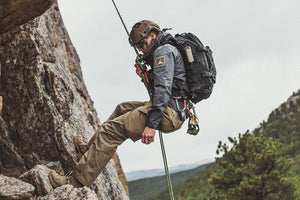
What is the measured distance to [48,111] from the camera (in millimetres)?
6320

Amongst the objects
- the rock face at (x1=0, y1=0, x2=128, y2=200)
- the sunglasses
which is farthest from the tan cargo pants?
the sunglasses

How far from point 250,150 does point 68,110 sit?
13.2 metres

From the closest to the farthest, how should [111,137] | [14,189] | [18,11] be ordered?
[18,11] < [14,189] < [111,137]

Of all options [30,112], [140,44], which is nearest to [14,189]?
[30,112]

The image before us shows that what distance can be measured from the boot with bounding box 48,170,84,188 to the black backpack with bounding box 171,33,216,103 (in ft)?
8.94

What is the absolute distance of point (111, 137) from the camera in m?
5.36

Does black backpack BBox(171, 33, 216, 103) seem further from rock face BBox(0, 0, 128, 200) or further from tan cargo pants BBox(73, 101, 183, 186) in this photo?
rock face BBox(0, 0, 128, 200)

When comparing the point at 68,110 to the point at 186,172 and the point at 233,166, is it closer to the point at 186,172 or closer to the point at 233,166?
the point at 233,166

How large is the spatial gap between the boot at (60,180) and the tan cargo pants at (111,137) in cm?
9

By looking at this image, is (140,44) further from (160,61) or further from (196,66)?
(196,66)

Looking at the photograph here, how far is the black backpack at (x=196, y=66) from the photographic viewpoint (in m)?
5.38

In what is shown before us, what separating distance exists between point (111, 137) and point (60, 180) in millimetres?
1203

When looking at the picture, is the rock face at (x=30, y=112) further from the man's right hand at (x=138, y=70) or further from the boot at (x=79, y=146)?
the man's right hand at (x=138, y=70)

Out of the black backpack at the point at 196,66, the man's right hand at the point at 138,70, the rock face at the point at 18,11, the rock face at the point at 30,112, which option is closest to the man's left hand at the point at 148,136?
the black backpack at the point at 196,66
